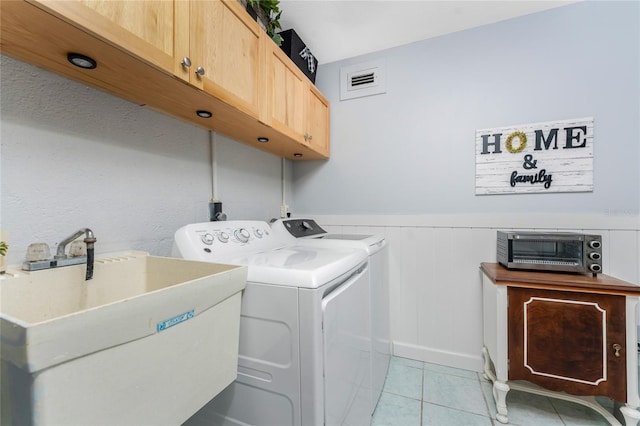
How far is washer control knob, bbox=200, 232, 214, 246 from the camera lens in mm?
1190

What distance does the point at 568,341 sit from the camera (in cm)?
137

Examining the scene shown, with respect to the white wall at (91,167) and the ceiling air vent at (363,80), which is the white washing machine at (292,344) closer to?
the white wall at (91,167)

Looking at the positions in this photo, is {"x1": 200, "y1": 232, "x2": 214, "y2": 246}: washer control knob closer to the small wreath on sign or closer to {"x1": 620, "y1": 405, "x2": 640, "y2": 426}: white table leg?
the small wreath on sign

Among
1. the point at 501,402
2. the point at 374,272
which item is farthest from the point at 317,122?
the point at 501,402

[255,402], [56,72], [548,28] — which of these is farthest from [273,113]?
[548,28]

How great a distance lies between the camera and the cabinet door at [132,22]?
2.15ft

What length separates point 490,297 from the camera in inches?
64.9

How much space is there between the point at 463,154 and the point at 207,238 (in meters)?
1.82

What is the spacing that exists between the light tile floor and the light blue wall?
1.18 m

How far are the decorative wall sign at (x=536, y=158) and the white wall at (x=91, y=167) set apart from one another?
1.89 m

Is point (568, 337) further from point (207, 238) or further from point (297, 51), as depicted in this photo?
point (297, 51)

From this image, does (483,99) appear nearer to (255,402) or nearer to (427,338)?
(427,338)

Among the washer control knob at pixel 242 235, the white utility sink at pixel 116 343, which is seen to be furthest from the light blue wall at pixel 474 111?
the white utility sink at pixel 116 343

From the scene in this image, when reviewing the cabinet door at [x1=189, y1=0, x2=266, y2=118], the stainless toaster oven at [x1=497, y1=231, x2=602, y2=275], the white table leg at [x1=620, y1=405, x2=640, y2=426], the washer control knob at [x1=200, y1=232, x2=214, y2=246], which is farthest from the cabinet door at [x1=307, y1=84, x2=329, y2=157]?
the white table leg at [x1=620, y1=405, x2=640, y2=426]
